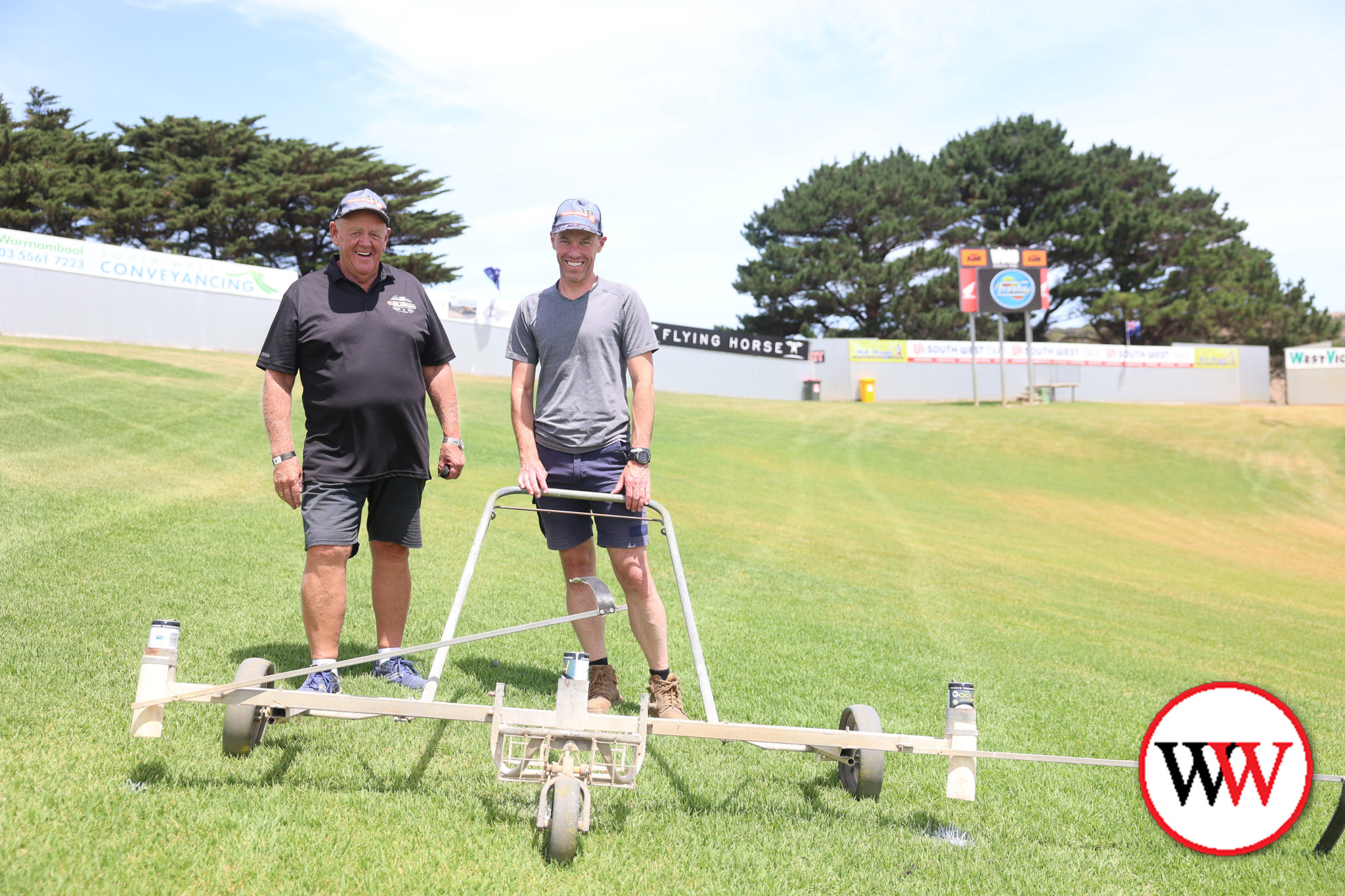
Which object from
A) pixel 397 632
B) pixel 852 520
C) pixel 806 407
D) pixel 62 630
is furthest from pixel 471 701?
pixel 806 407

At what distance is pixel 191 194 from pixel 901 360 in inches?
1278

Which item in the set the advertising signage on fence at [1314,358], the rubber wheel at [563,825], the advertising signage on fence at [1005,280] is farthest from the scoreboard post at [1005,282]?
the rubber wheel at [563,825]

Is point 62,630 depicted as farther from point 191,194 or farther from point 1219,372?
point 1219,372

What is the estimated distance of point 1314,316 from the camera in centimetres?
5909

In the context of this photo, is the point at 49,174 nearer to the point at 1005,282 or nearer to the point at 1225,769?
the point at 1005,282

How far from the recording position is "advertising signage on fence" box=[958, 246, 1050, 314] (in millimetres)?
36969

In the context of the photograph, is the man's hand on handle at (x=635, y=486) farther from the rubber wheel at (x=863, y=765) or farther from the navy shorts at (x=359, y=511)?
the rubber wheel at (x=863, y=765)

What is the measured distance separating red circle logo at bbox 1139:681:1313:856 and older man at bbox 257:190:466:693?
292 cm

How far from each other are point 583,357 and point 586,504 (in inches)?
25.0

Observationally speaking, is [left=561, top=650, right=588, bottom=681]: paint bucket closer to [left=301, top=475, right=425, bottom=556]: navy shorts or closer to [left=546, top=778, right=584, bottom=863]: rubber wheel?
[left=546, top=778, right=584, bottom=863]: rubber wheel

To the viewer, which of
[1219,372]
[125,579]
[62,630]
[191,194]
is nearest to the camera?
[62,630]

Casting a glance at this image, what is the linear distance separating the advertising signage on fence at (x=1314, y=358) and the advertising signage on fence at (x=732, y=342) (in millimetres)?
23075

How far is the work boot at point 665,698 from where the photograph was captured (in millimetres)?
3978

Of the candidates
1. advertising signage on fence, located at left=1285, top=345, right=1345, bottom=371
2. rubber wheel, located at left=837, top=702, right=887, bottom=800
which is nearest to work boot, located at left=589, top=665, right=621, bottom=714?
rubber wheel, located at left=837, top=702, right=887, bottom=800
